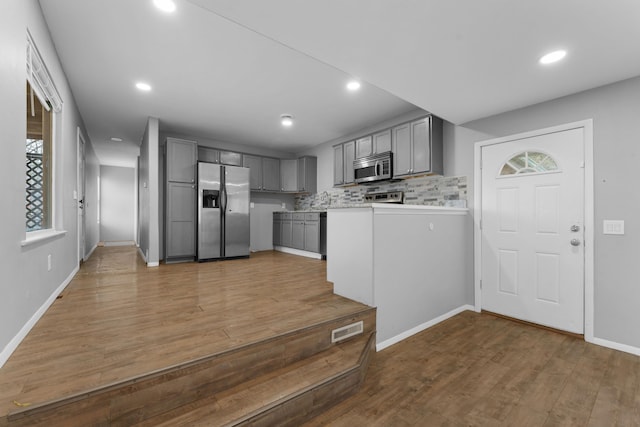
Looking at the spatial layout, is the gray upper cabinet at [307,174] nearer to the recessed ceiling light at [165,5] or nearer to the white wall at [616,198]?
the recessed ceiling light at [165,5]

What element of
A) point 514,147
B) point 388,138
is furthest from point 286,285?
point 514,147

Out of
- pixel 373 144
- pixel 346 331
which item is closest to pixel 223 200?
pixel 373 144

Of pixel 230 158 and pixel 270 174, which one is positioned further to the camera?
pixel 270 174

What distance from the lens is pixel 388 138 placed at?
4203 millimetres

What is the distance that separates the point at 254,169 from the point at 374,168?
2921 mm

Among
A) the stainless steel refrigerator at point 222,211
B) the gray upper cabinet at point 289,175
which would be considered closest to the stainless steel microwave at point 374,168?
the gray upper cabinet at point 289,175

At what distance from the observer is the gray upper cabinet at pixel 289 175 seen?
6.38 m

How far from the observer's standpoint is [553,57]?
2152mm

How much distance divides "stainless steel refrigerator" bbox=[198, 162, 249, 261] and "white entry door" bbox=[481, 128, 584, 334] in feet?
13.4

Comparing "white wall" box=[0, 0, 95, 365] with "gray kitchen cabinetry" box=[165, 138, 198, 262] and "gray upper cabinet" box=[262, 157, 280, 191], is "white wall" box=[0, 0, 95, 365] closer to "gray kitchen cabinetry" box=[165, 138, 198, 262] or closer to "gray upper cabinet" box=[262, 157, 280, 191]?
"gray kitchen cabinetry" box=[165, 138, 198, 262]

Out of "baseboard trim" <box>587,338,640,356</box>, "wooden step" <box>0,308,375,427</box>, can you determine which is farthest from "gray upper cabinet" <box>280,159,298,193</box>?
"baseboard trim" <box>587,338,640,356</box>

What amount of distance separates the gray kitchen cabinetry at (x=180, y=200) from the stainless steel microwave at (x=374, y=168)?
2997 mm

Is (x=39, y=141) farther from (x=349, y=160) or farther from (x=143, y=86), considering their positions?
(x=349, y=160)

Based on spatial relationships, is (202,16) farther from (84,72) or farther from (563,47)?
(563,47)
